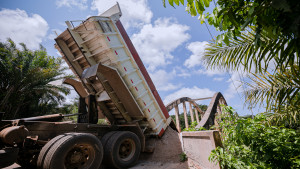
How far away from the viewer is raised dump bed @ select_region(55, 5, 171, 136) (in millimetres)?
4180

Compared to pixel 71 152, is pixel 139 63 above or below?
above

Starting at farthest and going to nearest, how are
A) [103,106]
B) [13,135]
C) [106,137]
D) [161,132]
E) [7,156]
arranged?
[161,132], [103,106], [106,137], [13,135], [7,156]

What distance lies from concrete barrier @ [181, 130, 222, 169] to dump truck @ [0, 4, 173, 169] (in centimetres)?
154

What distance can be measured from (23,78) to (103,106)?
7655 millimetres

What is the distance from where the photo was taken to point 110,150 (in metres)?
3.73

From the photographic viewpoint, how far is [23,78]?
30.5ft

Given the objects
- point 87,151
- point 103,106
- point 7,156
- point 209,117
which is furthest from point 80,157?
point 209,117

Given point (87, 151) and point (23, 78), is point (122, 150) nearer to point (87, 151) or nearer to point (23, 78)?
point (87, 151)

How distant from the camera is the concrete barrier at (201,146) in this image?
2.36m

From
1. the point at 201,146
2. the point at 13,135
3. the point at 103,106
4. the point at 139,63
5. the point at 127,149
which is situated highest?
the point at 139,63

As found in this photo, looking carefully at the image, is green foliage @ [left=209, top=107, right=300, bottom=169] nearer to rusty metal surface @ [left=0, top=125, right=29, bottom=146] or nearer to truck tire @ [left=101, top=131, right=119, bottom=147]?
truck tire @ [left=101, top=131, right=119, bottom=147]

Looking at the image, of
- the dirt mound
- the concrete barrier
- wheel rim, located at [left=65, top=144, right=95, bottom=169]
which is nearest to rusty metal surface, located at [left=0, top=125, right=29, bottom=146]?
wheel rim, located at [left=65, top=144, right=95, bottom=169]

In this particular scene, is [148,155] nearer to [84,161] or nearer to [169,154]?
[169,154]

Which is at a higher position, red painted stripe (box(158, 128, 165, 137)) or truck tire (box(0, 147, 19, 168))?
truck tire (box(0, 147, 19, 168))
